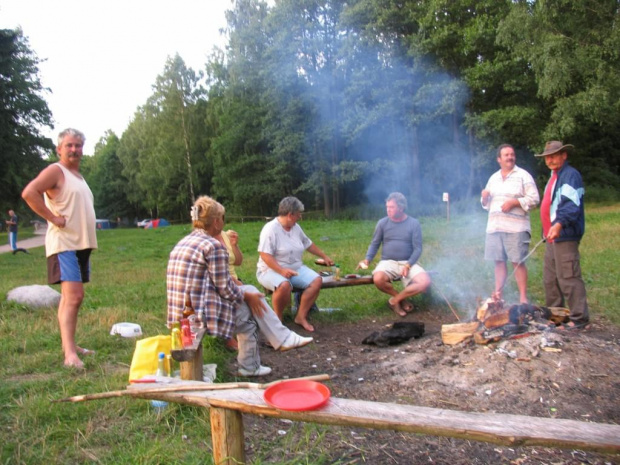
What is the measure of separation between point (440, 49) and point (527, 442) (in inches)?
776

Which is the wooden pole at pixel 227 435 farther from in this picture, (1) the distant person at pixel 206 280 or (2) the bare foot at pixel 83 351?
(2) the bare foot at pixel 83 351

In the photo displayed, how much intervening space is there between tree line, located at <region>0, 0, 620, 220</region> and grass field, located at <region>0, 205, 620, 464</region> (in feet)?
31.0

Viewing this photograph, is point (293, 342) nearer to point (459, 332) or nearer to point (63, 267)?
point (459, 332)

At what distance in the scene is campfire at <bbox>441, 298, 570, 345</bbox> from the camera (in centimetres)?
386

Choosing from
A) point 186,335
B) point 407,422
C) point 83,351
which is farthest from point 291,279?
point 407,422

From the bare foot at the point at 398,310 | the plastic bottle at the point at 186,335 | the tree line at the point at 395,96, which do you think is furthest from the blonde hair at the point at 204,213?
the tree line at the point at 395,96

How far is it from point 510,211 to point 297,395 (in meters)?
3.50

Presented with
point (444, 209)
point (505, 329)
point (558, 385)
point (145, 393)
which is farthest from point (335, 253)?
point (444, 209)

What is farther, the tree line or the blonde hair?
the tree line

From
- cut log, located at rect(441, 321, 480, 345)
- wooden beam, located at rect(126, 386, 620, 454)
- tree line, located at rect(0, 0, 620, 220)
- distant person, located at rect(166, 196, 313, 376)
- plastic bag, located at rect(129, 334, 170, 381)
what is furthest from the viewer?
tree line, located at rect(0, 0, 620, 220)

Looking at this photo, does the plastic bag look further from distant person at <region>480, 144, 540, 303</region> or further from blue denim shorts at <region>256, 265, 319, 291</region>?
distant person at <region>480, 144, 540, 303</region>

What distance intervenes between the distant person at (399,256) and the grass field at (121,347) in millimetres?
361

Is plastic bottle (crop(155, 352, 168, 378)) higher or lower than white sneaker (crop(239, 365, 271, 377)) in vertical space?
higher


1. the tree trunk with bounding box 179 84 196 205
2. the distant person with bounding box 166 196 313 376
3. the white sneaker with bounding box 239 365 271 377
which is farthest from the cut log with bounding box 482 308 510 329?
the tree trunk with bounding box 179 84 196 205
